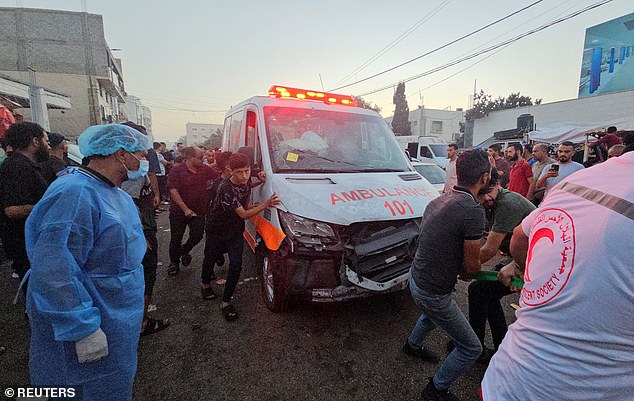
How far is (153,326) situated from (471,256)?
3.13 m

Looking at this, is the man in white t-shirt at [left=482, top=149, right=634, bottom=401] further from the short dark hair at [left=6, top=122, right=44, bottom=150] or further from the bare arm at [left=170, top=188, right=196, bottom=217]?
the short dark hair at [left=6, top=122, right=44, bottom=150]

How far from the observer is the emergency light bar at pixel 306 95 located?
423 cm

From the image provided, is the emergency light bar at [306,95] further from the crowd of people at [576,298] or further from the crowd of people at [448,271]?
the crowd of people at [576,298]

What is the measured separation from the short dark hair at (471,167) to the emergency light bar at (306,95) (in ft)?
8.68

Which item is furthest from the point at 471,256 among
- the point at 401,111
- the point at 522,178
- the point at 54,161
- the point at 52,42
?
the point at 401,111

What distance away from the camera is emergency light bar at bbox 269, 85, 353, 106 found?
423 cm

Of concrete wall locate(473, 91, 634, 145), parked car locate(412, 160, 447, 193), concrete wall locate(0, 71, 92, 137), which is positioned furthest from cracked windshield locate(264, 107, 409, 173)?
concrete wall locate(0, 71, 92, 137)

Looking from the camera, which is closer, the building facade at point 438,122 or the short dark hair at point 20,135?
the short dark hair at point 20,135

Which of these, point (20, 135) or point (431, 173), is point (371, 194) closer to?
point (20, 135)

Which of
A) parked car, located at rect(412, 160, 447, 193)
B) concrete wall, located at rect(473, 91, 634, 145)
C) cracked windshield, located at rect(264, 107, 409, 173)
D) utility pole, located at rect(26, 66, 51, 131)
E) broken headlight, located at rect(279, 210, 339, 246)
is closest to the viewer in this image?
broken headlight, located at rect(279, 210, 339, 246)

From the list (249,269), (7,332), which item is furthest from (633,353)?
(7,332)

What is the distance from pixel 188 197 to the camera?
4477 mm

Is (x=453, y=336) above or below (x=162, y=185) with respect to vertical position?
below

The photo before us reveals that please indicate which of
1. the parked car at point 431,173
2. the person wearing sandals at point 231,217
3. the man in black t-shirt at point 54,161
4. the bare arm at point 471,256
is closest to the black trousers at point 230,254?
the person wearing sandals at point 231,217
